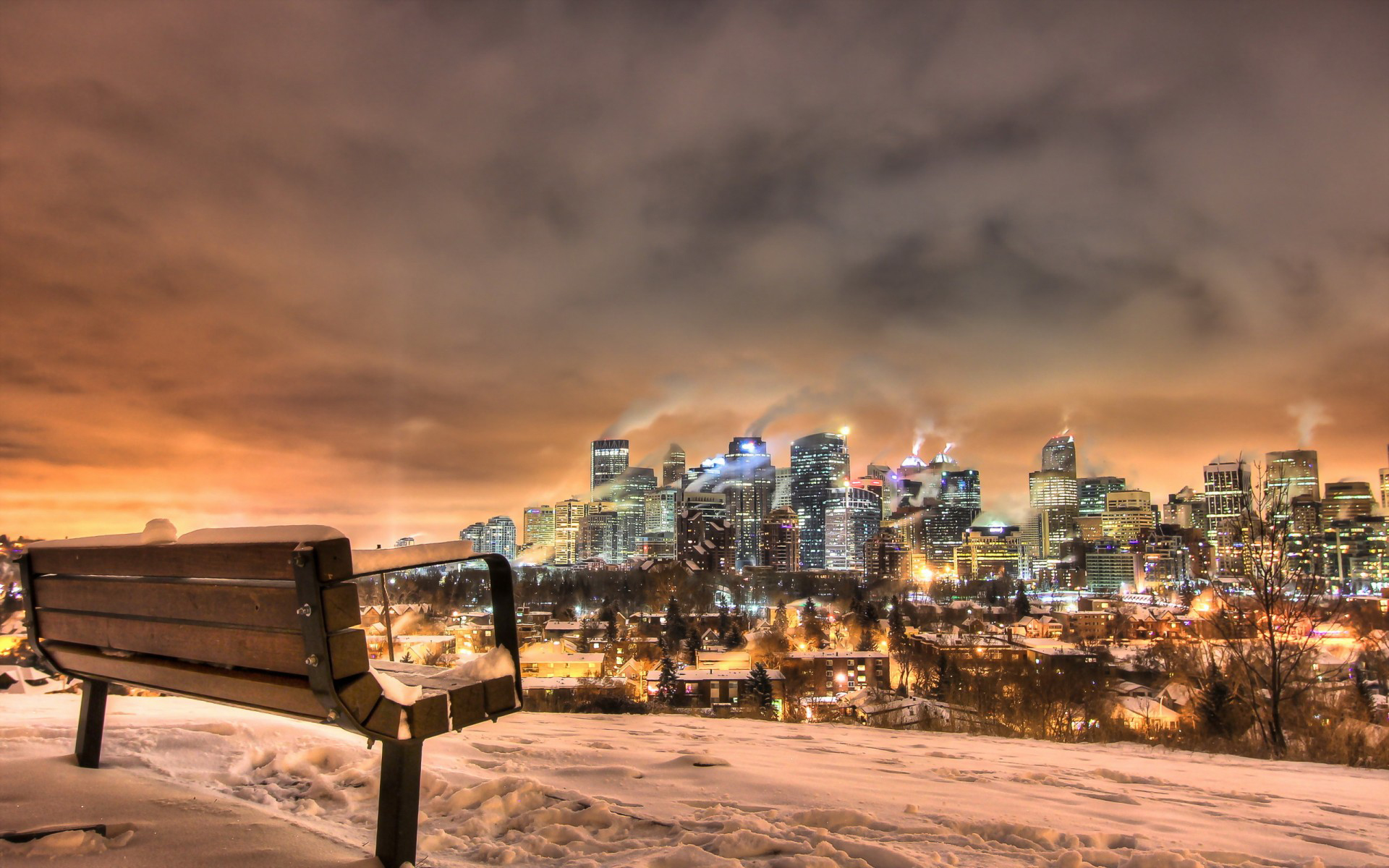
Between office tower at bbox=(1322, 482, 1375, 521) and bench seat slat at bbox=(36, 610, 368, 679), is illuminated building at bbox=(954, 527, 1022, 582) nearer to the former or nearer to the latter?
office tower at bbox=(1322, 482, 1375, 521)

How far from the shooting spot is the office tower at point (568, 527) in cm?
12050

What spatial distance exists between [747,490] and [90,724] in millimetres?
132011

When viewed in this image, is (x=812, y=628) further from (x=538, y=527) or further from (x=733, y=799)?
(x=538, y=527)

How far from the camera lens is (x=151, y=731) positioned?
3.53 meters

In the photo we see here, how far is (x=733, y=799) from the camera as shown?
3084 mm

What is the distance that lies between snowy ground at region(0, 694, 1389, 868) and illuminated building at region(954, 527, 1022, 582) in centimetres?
11490

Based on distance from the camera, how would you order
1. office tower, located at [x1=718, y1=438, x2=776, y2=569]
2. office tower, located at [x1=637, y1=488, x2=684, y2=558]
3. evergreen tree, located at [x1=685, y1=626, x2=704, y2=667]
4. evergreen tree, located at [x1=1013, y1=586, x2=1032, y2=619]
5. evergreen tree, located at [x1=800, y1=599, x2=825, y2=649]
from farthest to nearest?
office tower, located at [x1=718, y1=438, x2=776, y2=569] → office tower, located at [x1=637, y1=488, x2=684, y2=558] → evergreen tree, located at [x1=1013, y1=586, x2=1032, y2=619] → evergreen tree, located at [x1=800, y1=599, x2=825, y2=649] → evergreen tree, located at [x1=685, y1=626, x2=704, y2=667]

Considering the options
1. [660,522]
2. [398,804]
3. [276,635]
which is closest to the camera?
[276,635]

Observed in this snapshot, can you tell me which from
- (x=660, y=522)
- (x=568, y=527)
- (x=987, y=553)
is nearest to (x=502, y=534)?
(x=568, y=527)

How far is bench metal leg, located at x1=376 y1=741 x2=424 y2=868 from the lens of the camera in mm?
1982

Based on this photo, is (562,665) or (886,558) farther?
(886,558)

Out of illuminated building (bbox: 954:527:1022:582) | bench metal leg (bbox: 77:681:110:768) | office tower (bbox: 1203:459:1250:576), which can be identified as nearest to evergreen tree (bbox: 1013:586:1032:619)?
illuminated building (bbox: 954:527:1022:582)

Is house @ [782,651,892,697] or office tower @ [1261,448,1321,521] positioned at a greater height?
office tower @ [1261,448,1321,521]

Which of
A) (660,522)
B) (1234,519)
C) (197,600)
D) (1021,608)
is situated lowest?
(1021,608)
